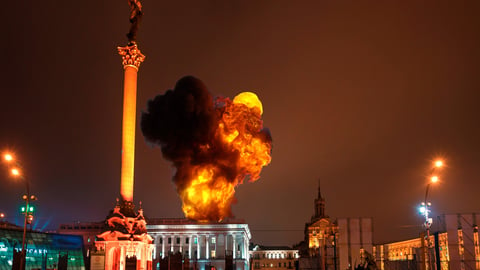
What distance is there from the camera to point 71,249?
92.6m

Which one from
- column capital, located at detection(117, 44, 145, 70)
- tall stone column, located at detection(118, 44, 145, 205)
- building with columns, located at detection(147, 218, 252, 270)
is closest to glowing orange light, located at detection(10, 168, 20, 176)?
tall stone column, located at detection(118, 44, 145, 205)

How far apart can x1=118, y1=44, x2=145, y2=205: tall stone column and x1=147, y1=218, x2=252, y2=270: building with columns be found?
267 feet

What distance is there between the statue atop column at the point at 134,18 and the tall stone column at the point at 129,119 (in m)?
1.14

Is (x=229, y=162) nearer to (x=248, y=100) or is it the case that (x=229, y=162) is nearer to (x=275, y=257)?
(x=248, y=100)

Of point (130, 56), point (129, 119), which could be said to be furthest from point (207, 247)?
point (130, 56)

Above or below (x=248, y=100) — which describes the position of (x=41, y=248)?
below

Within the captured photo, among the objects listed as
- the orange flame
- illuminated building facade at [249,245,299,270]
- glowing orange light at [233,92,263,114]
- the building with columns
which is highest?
glowing orange light at [233,92,263,114]

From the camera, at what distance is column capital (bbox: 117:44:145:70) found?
47.2 meters

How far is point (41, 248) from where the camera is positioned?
82.6 m

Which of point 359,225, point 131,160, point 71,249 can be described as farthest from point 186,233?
point 359,225

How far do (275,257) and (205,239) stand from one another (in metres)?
66.3

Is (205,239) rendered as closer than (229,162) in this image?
No

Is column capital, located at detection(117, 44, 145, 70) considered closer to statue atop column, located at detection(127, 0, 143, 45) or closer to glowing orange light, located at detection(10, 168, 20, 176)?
statue atop column, located at detection(127, 0, 143, 45)

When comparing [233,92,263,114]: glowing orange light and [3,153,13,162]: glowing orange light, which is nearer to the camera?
[3,153,13,162]: glowing orange light
